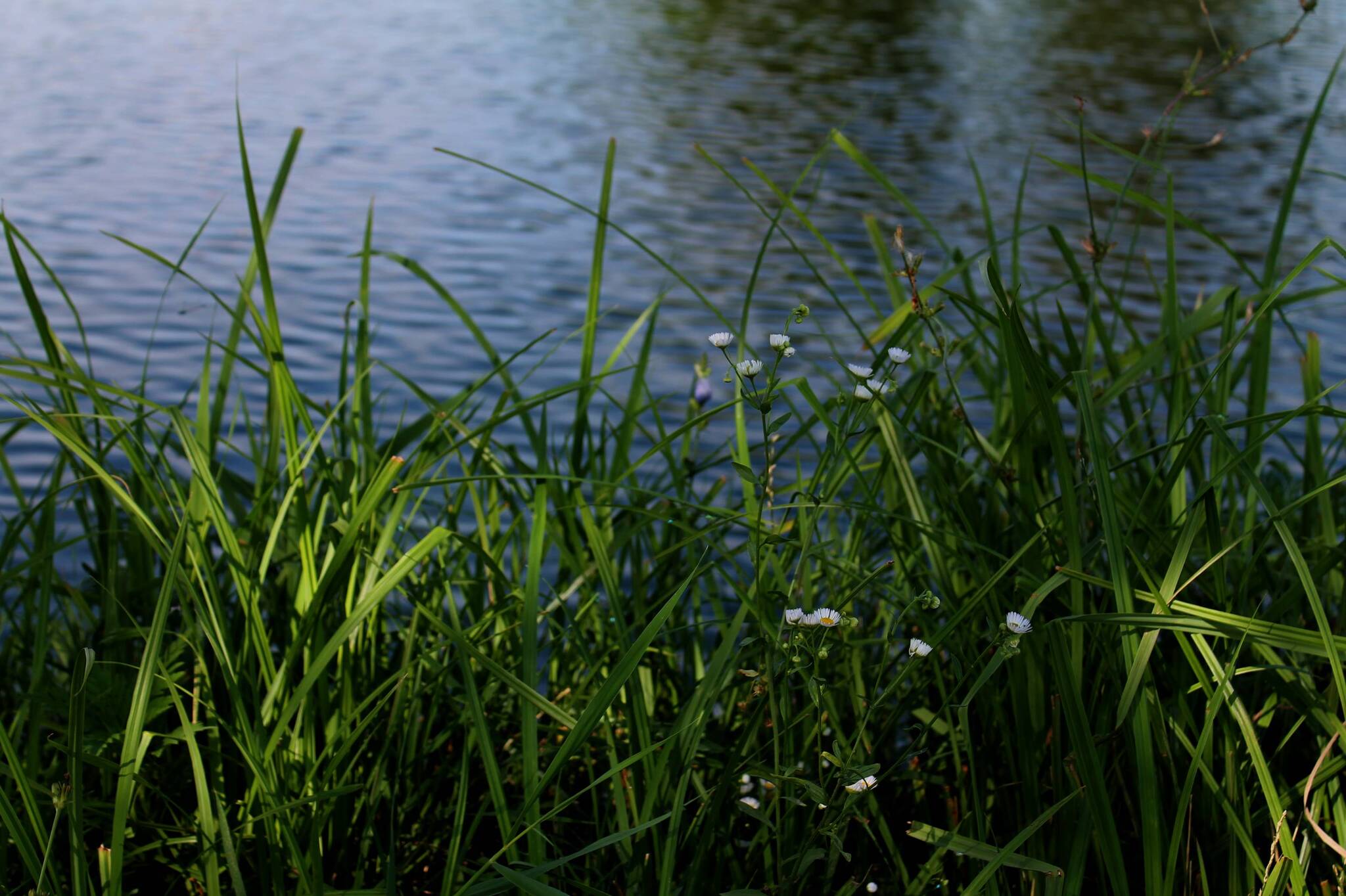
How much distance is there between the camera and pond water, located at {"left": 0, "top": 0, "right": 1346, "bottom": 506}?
19.5 ft

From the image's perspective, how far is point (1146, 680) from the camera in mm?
1394

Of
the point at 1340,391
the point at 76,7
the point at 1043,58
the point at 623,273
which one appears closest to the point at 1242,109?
the point at 1043,58

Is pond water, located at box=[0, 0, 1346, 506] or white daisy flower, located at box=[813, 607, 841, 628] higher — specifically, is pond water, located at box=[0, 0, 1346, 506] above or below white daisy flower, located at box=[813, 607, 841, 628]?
below

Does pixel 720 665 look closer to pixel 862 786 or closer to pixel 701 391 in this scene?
pixel 862 786

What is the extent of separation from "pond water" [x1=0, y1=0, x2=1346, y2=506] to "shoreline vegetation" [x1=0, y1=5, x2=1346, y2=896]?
0.45 meters

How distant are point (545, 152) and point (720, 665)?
8.54 m

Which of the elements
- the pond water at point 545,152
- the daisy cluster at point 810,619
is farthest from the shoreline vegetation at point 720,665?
the pond water at point 545,152

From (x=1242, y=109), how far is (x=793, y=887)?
42.0ft

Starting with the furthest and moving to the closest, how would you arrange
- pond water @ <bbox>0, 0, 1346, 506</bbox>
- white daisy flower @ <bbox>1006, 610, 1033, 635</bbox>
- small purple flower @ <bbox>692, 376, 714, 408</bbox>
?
pond water @ <bbox>0, 0, 1346, 506</bbox>, small purple flower @ <bbox>692, 376, 714, 408</bbox>, white daisy flower @ <bbox>1006, 610, 1033, 635</bbox>

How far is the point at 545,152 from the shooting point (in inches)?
372

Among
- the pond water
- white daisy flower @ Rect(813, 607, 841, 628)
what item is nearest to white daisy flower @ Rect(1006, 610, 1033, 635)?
white daisy flower @ Rect(813, 607, 841, 628)

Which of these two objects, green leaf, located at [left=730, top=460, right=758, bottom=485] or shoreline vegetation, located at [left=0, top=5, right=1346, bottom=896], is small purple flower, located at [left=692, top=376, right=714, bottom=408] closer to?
shoreline vegetation, located at [left=0, top=5, right=1346, bottom=896]

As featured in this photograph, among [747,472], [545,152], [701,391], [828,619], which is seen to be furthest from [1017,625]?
[545,152]

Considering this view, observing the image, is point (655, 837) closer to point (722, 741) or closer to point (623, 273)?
point (722, 741)
